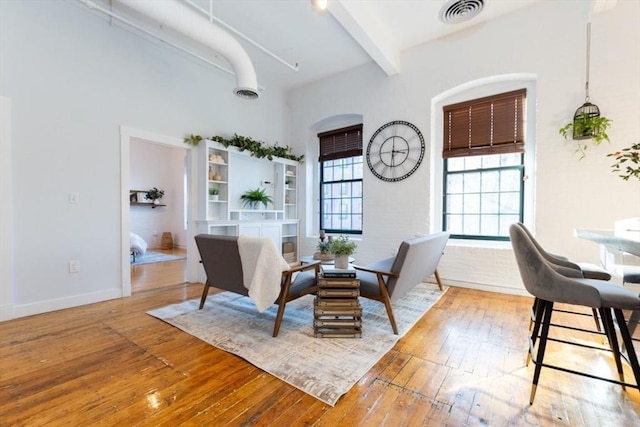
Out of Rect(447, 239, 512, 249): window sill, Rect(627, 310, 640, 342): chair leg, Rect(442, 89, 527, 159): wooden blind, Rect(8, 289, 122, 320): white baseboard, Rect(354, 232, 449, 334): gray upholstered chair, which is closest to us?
Rect(627, 310, 640, 342): chair leg

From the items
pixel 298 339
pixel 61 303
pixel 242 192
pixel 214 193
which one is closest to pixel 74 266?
pixel 61 303

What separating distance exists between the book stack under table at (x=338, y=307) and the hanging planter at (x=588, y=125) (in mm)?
3101

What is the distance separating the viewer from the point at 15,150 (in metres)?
2.83

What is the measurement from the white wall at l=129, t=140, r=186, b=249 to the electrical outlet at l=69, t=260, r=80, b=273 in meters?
4.73

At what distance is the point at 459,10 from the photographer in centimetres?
288

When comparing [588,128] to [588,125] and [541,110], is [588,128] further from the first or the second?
[541,110]

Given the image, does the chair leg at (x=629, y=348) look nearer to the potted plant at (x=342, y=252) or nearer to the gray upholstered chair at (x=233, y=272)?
the potted plant at (x=342, y=252)

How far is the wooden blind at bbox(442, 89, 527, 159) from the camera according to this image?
12.3 ft

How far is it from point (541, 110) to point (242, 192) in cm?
462

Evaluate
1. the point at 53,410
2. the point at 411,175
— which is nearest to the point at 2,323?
the point at 53,410

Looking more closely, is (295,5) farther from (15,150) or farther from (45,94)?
(15,150)

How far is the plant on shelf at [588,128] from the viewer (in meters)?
3.04

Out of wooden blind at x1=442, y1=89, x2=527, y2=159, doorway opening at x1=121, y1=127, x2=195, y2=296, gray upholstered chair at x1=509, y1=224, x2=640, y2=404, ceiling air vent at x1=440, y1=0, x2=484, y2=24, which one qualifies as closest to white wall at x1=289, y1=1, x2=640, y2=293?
wooden blind at x1=442, y1=89, x2=527, y2=159

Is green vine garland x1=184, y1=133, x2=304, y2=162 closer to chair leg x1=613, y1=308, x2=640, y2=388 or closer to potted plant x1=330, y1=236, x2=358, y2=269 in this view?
potted plant x1=330, y1=236, x2=358, y2=269
